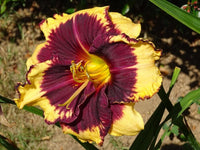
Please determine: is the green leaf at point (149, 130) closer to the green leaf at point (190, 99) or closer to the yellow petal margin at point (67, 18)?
the green leaf at point (190, 99)

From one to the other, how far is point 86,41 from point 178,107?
17.4 inches

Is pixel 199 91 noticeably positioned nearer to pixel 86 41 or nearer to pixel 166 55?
pixel 86 41

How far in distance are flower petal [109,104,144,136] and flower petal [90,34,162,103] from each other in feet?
0.15

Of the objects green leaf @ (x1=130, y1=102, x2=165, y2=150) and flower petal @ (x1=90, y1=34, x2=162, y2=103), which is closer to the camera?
flower petal @ (x1=90, y1=34, x2=162, y2=103)

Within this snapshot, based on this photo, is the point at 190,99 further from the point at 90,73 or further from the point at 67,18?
the point at 67,18

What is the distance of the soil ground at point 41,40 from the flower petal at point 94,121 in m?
1.17

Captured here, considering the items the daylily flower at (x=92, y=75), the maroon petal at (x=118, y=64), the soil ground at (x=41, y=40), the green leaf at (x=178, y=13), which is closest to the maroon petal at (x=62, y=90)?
the daylily flower at (x=92, y=75)

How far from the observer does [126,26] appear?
105 centimetres

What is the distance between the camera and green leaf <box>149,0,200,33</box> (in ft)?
3.27

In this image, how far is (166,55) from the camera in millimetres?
2369

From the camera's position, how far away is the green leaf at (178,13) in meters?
1.00

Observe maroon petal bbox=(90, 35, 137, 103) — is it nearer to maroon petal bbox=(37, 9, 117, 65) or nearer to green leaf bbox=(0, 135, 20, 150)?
maroon petal bbox=(37, 9, 117, 65)

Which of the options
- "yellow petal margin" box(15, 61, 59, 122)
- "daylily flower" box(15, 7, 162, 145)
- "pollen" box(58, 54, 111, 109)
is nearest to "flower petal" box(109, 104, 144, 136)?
"daylily flower" box(15, 7, 162, 145)

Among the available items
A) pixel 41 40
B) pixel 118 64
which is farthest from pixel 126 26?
pixel 41 40
